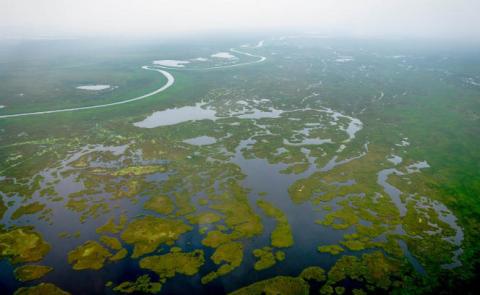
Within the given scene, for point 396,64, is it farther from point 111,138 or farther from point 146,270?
point 146,270

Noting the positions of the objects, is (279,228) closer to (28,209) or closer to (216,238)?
(216,238)

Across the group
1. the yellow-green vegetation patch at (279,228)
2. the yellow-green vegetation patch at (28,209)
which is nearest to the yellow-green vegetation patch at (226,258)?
the yellow-green vegetation patch at (279,228)

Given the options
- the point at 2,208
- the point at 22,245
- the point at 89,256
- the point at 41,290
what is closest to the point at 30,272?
the point at 41,290

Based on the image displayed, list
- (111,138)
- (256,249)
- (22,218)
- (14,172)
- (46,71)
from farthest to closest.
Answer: (46,71)
(111,138)
(14,172)
(22,218)
(256,249)

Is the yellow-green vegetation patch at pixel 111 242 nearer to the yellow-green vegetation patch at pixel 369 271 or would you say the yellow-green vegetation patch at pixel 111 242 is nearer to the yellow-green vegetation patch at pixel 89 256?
the yellow-green vegetation patch at pixel 89 256

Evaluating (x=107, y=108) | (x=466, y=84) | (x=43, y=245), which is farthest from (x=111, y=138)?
(x=466, y=84)

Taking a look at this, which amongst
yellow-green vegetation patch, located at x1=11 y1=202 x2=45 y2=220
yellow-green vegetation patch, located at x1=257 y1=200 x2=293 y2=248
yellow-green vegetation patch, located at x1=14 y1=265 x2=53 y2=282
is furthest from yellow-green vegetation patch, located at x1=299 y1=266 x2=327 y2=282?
yellow-green vegetation patch, located at x1=11 y1=202 x2=45 y2=220

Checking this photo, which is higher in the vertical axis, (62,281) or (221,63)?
(221,63)
